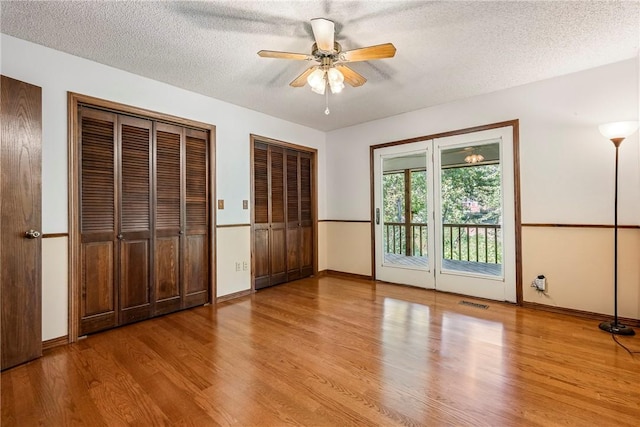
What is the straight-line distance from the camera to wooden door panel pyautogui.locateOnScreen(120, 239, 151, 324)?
2.84 metres

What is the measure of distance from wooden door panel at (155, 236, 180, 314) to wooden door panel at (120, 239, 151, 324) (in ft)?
0.36

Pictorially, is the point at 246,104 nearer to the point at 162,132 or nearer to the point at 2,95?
the point at 162,132

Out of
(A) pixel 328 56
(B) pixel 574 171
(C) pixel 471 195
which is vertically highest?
(A) pixel 328 56

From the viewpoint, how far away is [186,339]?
2533 mm

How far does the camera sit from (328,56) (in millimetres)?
2252

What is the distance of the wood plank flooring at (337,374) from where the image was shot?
1.57 metres

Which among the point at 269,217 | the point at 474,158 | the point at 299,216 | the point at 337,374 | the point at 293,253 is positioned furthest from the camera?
the point at 299,216

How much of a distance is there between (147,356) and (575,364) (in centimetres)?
315

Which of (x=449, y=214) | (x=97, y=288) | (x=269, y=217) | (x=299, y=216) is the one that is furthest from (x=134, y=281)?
(x=449, y=214)

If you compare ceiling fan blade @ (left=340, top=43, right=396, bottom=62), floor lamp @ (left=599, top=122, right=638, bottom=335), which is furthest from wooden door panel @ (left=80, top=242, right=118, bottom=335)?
floor lamp @ (left=599, top=122, right=638, bottom=335)

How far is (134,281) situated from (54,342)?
73cm

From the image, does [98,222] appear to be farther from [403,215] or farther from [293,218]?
[403,215]

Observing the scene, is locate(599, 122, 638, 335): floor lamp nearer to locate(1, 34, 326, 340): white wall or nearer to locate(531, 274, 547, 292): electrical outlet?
locate(531, 274, 547, 292): electrical outlet

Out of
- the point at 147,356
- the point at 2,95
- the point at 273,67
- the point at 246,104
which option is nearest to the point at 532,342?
the point at 147,356
